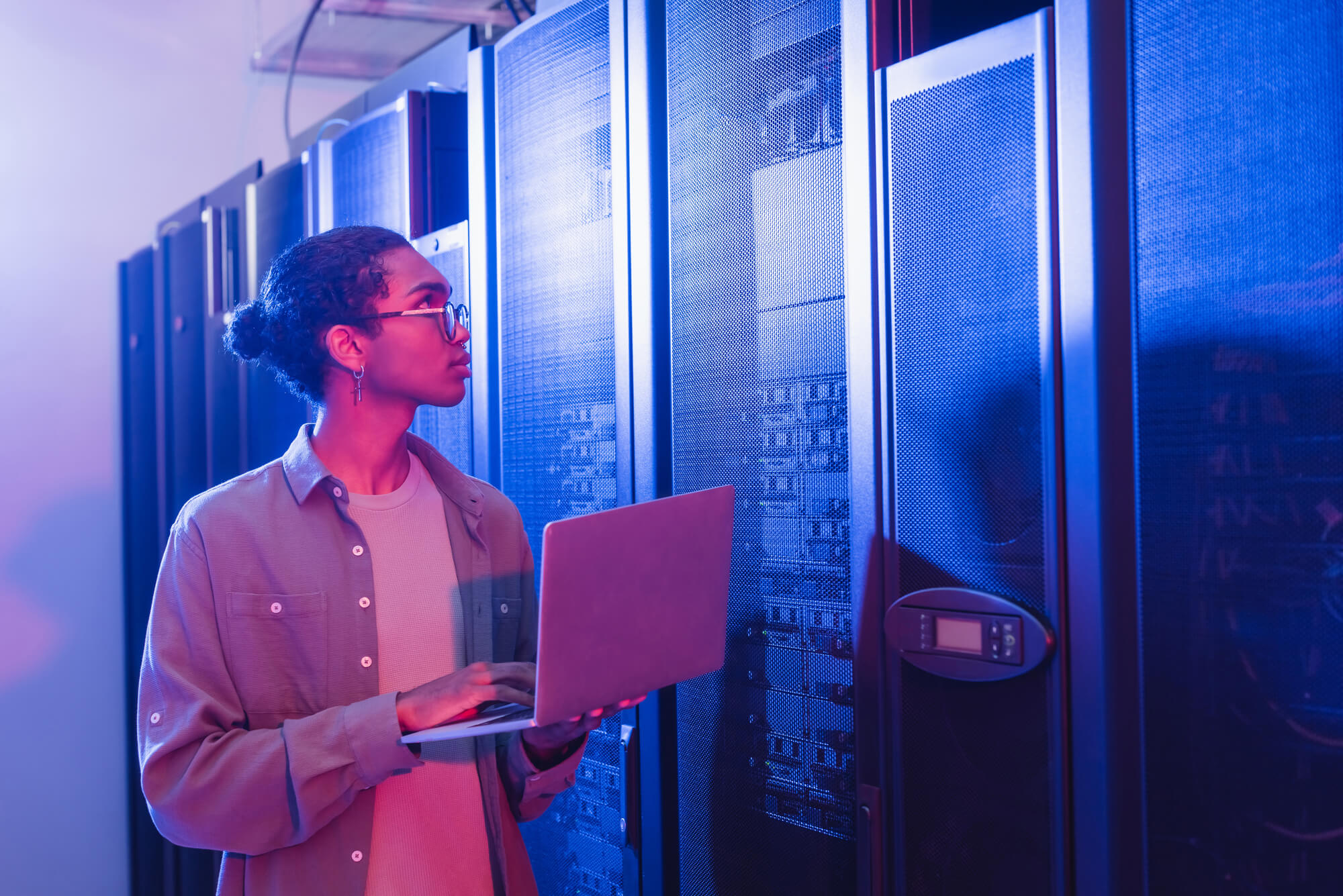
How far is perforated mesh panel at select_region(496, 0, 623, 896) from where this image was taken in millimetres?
1525

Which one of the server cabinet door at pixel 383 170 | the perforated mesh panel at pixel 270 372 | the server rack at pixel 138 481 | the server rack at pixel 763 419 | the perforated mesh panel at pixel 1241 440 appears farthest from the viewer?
the server rack at pixel 138 481

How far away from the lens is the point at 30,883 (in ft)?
9.36

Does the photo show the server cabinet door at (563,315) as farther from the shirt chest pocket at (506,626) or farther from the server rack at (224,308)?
the server rack at (224,308)

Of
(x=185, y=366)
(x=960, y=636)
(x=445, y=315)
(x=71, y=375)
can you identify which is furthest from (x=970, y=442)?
(x=71, y=375)

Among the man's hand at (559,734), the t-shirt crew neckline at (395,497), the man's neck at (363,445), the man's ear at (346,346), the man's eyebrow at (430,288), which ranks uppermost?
the man's eyebrow at (430,288)

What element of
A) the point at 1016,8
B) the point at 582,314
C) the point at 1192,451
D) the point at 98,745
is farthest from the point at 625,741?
the point at 98,745

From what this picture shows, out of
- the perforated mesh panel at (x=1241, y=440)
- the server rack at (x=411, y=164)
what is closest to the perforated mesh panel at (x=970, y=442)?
the perforated mesh panel at (x=1241, y=440)

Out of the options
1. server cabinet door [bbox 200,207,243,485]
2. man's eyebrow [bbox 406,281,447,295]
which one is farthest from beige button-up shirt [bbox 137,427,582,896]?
server cabinet door [bbox 200,207,243,485]

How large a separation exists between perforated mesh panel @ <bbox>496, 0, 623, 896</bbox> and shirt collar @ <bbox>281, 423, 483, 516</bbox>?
10.7 inches

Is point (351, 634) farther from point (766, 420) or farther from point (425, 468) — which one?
point (766, 420)

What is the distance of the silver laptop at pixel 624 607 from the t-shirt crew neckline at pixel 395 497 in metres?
0.31

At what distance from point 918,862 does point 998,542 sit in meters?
0.36

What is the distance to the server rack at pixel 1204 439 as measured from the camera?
830mm

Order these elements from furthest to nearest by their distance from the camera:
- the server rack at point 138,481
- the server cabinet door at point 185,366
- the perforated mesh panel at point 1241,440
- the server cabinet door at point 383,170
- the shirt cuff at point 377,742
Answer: the server rack at point 138,481 → the server cabinet door at point 185,366 → the server cabinet door at point 383,170 → the shirt cuff at point 377,742 → the perforated mesh panel at point 1241,440
